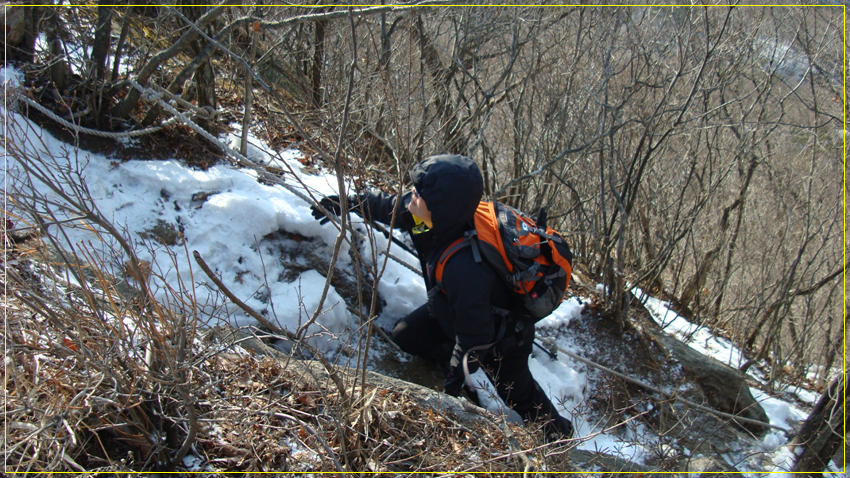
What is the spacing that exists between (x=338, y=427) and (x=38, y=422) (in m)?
0.98

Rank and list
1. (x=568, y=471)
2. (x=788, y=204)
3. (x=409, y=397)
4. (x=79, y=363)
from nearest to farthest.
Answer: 1. (x=79, y=363)
2. (x=568, y=471)
3. (x=409, y=397)
4. (x=788, y=204)

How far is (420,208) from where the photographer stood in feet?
9.18

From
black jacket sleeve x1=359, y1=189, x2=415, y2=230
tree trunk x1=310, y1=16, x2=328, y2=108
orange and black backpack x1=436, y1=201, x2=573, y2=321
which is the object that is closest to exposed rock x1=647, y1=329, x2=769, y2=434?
orange and black backpack x1=436, y1=201, x2=573, y2=321

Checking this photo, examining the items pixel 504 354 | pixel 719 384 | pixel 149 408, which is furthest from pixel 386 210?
pixel 719 384

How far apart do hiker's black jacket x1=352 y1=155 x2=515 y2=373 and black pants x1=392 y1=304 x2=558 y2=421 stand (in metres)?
0.21

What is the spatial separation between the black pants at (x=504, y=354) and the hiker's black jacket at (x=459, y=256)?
0.21 metres

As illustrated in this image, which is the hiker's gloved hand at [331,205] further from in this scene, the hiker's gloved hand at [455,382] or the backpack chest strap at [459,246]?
the hiker's gloved hand at [455,382]

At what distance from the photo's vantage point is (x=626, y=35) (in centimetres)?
479

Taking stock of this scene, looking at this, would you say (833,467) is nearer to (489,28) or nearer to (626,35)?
(626,35)

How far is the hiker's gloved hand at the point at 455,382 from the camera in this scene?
2.99 metres

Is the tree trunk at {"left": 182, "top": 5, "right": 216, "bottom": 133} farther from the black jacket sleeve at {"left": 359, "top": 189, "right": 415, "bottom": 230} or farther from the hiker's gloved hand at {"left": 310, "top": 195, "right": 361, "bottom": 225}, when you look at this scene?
the black jacket sleeve at {"left": 359, "top": 189, "right": 415, "bottom": 230}

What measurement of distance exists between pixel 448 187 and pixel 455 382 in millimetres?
1271

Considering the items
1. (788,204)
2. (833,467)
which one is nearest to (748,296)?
(788,204)

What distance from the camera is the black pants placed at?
305cm
